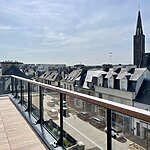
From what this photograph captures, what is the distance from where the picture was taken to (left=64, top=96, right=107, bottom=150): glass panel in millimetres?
1484

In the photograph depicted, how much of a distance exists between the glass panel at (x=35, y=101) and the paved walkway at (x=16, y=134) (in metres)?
0.22

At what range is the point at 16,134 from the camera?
2.74m

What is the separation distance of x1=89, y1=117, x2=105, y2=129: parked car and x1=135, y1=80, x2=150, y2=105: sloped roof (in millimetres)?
13459

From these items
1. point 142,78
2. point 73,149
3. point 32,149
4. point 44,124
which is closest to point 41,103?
point 44,124

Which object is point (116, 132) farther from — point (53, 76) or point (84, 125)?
point (53, 76)

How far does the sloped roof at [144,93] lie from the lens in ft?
47.3

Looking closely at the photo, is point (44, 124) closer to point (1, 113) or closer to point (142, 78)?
point (1, 113)

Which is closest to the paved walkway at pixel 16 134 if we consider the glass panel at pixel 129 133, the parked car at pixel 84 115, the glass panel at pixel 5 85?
the parked car at pixel 84 115

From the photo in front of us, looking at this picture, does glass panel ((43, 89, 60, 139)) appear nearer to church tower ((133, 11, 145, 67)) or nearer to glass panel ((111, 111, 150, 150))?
glass panel ((111, 111, 150, 150))

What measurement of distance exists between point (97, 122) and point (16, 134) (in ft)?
5.35

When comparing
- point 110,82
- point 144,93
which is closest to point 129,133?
point 144,93

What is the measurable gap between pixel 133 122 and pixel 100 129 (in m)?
0.35

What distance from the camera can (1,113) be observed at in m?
3.88

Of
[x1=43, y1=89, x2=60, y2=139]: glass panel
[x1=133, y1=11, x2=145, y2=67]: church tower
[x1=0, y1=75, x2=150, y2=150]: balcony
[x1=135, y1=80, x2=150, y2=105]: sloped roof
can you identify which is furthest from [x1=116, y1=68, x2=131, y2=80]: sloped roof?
[x1=133, y1=11, x2=145, y2=67]: church tower
